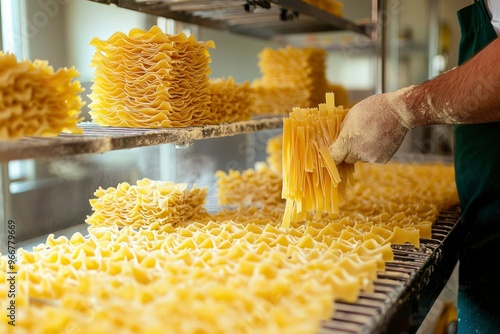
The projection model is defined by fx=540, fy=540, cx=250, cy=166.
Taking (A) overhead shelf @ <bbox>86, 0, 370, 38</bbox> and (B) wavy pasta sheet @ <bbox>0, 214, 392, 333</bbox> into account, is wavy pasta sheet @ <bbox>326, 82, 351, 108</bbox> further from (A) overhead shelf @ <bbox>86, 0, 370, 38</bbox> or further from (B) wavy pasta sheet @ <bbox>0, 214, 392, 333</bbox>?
(B) wavy pasta sheet @ <bbox>0, 214, 392, 333</bbox>

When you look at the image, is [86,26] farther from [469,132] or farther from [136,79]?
[469,132]

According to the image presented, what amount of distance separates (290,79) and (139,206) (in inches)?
52.6

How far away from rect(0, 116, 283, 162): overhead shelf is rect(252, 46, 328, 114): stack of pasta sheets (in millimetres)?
698

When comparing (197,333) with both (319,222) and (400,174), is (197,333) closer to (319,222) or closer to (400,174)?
(319,222)

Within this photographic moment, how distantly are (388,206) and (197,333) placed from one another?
1.43 metres

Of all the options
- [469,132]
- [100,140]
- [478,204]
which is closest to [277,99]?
[469,132]

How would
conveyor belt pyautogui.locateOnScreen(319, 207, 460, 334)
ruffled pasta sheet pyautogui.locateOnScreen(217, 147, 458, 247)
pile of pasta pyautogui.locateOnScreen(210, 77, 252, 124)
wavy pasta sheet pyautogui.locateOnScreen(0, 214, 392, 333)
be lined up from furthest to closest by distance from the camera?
pile of pasta pyautogui.locateOnScreen(210, 77, 252, 124) → ruffled pasta sheet pyautogui.locateOnScreen(217, 147, 458, 247) → conveyor belt pyautogui.locateOnScreen(319, 207, 460, 334) → wavy pasta sheet pyautogui.locateOnScreen(0, 214, 392, 333)

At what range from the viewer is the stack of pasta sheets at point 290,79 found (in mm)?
2902

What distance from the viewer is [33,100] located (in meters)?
1.29

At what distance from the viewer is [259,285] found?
126 centimetres

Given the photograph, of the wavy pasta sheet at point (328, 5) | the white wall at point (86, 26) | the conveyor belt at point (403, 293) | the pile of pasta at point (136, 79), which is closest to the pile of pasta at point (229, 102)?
the pile of pasta at point (136, 79)

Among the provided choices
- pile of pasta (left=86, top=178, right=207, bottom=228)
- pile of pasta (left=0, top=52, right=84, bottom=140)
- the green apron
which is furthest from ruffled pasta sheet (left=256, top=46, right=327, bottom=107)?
pile of pasta (left=0, top=52, right=84, bottom=140)

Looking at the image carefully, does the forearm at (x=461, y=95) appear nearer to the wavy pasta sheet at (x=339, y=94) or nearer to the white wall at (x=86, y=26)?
the white wall at (x=86, y=26)

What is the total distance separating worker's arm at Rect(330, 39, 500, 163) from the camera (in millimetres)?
1652
